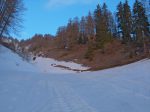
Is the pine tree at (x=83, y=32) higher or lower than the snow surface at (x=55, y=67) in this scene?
higher

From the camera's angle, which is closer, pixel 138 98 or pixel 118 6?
pixel 138 98

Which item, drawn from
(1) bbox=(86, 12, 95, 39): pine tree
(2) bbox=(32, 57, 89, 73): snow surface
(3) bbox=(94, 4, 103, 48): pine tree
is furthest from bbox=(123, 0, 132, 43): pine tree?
(1) bbox=(86, 12, 95, 39): pine tree

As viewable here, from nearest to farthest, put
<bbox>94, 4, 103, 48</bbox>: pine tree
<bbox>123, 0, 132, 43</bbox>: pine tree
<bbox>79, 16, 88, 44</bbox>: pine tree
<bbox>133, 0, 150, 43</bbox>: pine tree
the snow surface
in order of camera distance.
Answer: the snow surface
<bbox>133, 0, 150, 43</bbox>: pine tree
<bbox>123, 0, 132, 43</bbox>: pine tree
<bbox>94, 4, 103, 48</bbox>: pine tree
<bbox>79, 16, 88, 44</bbox>: pine tree

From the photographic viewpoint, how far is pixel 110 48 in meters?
68.2

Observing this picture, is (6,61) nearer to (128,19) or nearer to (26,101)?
(26,101)

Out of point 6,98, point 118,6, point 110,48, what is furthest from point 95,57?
point 6,98

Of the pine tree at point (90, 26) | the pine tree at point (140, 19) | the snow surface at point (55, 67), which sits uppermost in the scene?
the pine tree at point (90, 26)

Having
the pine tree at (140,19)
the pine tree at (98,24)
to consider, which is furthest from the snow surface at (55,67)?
the pine tree at (140,19)

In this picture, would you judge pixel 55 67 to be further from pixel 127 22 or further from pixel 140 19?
pixel 127 22

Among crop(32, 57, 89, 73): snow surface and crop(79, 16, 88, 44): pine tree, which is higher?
crop(79, 16, 88, 44): pine tree

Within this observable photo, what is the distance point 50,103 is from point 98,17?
73.2m

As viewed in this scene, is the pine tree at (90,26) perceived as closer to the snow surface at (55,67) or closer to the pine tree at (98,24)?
the pine tree at (98,24)

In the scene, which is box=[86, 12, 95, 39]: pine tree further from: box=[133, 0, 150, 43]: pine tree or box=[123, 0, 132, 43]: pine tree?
box=[133, 0, 150, 43]: pine tree

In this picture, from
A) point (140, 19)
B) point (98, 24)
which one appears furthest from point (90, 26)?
point (140, 19)
